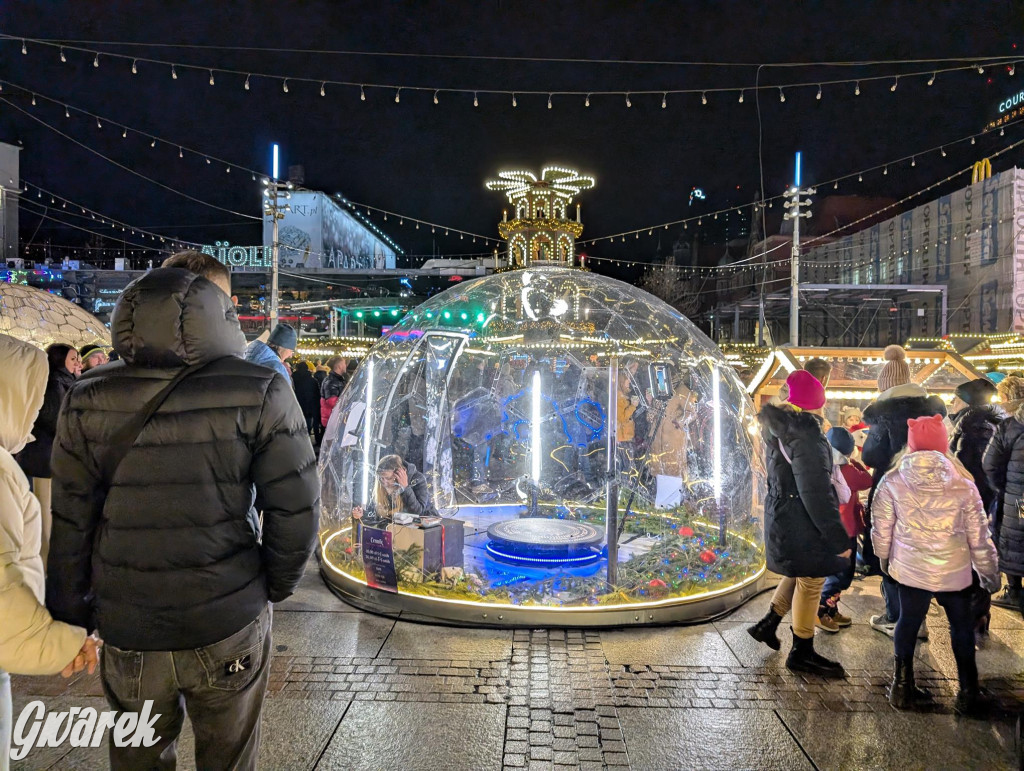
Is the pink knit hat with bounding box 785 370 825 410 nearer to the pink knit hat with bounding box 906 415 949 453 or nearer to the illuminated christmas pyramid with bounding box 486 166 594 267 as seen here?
the pink knit hat with bounding box 906 415 949 453

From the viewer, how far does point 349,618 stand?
4.89 metres

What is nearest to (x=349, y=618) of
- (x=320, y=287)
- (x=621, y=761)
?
(x=621, y=761)

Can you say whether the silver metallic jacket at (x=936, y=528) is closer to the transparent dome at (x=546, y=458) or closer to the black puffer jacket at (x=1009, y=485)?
the black puffer jacket at (x=1009, y=485)

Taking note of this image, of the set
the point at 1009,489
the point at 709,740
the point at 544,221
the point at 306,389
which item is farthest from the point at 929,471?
the point at 306,389

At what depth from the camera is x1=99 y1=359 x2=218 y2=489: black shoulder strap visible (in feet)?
6.37

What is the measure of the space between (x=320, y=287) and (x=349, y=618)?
28.9 metres

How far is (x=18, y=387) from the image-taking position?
2113 mm

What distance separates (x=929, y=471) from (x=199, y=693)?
385 centimetres

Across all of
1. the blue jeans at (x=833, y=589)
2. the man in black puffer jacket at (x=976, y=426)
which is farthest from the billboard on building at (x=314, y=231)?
the blue jeans at (x=833, y=589)

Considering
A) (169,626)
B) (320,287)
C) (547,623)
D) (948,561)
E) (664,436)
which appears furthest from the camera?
(320,287)

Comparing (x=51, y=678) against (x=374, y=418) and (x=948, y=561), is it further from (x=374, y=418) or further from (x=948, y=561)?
(x=948, y=561)

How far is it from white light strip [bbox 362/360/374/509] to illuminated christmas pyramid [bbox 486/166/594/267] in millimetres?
2778

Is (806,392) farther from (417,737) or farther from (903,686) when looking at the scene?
(417,737)

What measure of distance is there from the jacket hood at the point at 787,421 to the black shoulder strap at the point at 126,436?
357 centimetres
